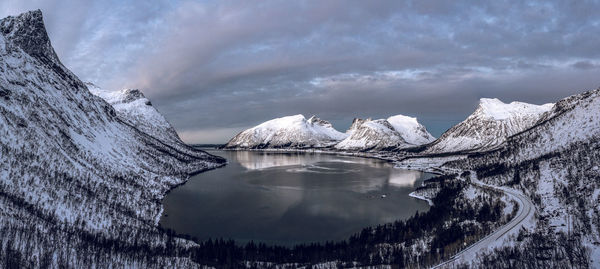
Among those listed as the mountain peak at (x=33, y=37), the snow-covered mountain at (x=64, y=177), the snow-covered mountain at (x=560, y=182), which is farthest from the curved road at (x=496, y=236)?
the mountain peak at (x=33, y=37)

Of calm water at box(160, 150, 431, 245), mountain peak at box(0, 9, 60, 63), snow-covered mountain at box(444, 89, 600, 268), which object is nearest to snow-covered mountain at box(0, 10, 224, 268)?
mountain peak at box(0, 9, 60, 63)

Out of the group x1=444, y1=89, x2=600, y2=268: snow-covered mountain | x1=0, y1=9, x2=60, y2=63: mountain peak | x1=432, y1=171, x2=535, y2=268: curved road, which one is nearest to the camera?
x1=432, y1=171, x2=535, y2=268: curved road

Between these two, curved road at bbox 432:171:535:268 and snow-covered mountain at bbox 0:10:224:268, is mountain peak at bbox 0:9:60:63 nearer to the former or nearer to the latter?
snow-covered mountain at bbox 0:10:224:268

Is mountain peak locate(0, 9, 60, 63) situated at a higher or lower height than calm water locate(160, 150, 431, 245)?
higher

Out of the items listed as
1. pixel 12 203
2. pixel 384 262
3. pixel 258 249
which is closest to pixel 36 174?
pixel 12 203

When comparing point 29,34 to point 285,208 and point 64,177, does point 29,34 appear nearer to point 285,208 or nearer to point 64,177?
point 64,177

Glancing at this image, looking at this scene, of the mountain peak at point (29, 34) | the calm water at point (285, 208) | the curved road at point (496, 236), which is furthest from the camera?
the mountain peak at point (29, 34)

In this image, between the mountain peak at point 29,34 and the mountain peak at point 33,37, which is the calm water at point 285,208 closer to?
the mountain peak at point 33,37
